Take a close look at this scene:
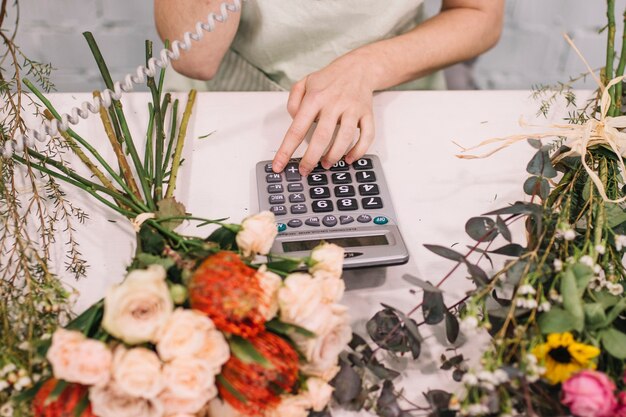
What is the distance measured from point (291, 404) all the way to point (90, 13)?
979 mm

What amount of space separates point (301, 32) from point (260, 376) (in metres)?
0.56

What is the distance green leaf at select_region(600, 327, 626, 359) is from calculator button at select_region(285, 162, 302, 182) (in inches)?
11.9

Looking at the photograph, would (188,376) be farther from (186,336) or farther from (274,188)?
(274,188)

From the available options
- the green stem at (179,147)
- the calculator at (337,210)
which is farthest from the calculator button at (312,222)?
the green stem at (179,147)

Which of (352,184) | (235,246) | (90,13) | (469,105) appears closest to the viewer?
(235,246)

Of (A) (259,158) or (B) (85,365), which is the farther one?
(A) (259,158)

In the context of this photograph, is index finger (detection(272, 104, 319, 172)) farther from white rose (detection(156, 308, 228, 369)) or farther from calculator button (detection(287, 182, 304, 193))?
white rose (detection(156, 308, 228, 369))

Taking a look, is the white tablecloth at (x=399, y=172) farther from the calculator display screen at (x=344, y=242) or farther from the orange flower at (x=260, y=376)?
the orange flower at (x=260, y=376)

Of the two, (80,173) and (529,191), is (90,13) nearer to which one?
(80,173)

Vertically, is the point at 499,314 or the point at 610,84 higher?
the point at 610,84

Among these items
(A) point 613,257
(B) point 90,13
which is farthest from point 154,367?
(B) point 90,13

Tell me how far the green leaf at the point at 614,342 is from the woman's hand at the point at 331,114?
0.96 feet

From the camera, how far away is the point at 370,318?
0.48 meters

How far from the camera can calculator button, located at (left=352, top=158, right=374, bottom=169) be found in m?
0.59
